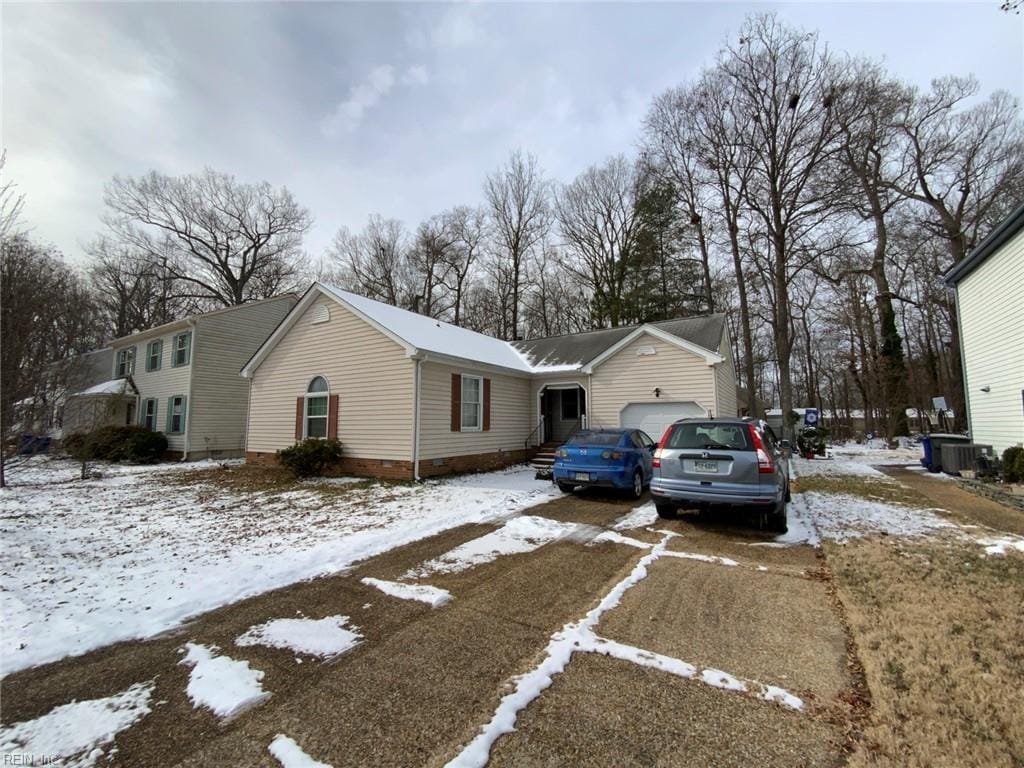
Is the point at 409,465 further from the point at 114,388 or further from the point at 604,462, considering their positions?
the point at 114,388

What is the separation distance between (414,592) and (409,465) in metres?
7.07

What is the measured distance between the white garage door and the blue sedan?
13.4 feet

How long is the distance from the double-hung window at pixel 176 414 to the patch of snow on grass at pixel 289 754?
19246 millimetres

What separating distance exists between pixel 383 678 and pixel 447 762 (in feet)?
3.05

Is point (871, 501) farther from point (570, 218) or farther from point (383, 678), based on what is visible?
point (570, 218)

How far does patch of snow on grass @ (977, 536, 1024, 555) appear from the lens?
17.9ft

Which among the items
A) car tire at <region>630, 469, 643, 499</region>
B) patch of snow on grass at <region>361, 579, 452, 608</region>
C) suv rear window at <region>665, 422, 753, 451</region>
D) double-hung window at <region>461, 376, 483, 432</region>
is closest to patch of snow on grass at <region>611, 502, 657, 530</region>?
car tire at <region>630, 469, 643, 499</region>

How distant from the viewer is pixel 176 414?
18.2m

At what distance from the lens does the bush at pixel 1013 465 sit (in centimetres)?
938

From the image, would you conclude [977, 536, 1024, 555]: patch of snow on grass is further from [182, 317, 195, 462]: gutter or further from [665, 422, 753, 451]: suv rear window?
[182, 317, 195, 462]: gutter

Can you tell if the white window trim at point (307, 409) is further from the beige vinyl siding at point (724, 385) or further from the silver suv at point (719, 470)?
the beige vinyl siding at point (724, 385)

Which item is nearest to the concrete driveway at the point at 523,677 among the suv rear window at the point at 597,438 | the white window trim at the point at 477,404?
the suv rear window at the point at 597,438

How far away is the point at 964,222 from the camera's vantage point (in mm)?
21297

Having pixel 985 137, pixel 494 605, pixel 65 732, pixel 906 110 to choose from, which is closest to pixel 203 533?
pixel 65 732
